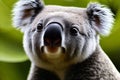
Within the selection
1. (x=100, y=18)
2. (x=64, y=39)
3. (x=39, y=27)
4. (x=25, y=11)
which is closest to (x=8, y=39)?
(x=25, y=11)

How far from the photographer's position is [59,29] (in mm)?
3125

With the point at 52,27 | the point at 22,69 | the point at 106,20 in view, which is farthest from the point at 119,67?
the point at 52,27

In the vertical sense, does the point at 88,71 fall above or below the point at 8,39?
above

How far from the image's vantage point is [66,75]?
3479 mm

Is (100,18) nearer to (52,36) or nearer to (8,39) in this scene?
(52,36)

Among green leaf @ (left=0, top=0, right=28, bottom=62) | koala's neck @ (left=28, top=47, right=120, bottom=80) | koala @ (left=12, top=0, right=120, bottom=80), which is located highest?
koala @ (left=12, top=0, right=120, bottom=80)

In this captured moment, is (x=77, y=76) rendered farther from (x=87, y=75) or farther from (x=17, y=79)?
(x=17, y=79)

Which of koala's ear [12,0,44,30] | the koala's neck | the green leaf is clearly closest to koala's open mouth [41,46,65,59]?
the koala's neck

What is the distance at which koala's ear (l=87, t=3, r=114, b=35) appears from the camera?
354 cm

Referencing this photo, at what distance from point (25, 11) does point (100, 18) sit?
495 mm

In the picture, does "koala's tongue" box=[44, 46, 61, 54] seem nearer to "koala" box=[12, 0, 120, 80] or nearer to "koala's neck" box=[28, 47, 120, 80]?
"koala" box=[12, 0, 120, 80]

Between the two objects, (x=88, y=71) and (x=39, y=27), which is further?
(x=88, y=71)

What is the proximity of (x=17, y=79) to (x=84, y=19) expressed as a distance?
2376mm

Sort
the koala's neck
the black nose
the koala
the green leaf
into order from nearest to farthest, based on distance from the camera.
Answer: the black nose
the koala
the koala's neck
the green leaf
